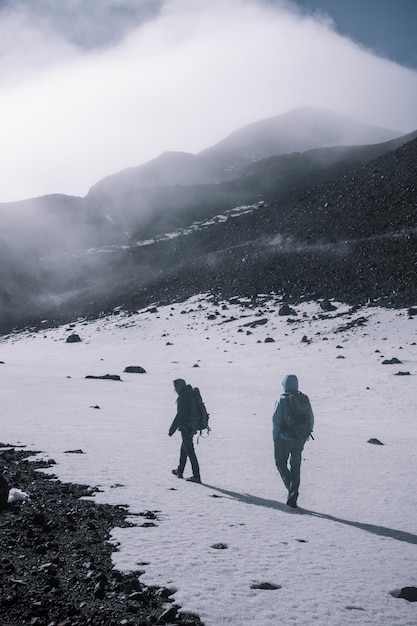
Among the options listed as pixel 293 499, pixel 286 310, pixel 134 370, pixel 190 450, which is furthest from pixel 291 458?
pixel 286 310

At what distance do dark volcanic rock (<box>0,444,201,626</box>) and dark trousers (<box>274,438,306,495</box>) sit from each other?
2824mm

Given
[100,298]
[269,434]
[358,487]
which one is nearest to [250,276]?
[100,298]

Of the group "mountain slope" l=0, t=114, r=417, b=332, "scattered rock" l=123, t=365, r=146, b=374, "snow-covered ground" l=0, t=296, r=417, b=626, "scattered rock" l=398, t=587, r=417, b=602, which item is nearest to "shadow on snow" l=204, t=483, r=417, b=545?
"snow-covered ground" l=0, t=296, r=417, b=626

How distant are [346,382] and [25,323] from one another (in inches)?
2256

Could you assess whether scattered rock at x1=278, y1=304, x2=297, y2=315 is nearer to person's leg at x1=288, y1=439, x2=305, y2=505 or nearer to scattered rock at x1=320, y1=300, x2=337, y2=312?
scattered rock at x1=320, y1=300, x2=337, y2=312

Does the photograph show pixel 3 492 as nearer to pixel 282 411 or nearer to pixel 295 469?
pixel 282 411

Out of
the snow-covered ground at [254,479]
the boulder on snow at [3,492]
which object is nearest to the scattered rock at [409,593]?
the snow-covered ground at [254,479]

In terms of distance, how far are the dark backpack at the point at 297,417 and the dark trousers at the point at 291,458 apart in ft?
0.45

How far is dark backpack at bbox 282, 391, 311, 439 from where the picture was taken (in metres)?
9.29

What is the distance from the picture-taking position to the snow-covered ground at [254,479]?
5785mm

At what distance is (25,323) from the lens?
75875 mm

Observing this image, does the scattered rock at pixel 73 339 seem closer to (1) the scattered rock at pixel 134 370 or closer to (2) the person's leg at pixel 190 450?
(1) the scattered rock at pixel 134 370

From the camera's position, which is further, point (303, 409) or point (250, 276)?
point (250, 276)

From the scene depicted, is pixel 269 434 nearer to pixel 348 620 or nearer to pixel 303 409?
pixel 303 409
